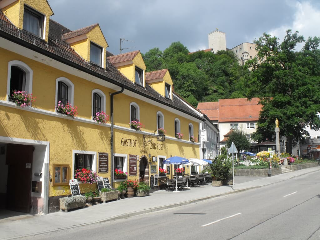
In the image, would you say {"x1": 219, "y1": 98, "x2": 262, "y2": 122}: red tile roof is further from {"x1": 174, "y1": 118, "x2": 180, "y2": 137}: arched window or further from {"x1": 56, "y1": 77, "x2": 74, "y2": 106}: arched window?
{"x1": 56, "y1": 77, "x2": 74, "y2": 106}: arched window

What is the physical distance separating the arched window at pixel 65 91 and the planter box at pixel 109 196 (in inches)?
170

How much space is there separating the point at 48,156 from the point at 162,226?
227 inches

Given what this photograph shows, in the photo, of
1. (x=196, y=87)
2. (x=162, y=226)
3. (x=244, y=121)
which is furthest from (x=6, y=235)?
(x=196, y=87)

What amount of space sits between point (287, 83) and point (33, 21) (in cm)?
4040

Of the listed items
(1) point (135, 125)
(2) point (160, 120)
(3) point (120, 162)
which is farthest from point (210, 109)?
(3) point (120, 162)

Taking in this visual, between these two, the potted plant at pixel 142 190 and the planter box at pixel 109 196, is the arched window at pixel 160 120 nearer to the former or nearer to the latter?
the potted plant at pixel 142 190

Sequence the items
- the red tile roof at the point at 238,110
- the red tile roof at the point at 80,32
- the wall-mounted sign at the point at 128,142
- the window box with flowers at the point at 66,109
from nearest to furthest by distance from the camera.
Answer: the window box with flowers at the point at 66,109 < the red tile roof at the point at 80,32 < the wall-mounted sign at the point at 128,142 < the red tile roof at the point at 238,110

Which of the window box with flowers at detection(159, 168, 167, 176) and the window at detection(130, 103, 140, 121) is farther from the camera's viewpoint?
the window box with flowers at detection(159, 168, 167, 176)

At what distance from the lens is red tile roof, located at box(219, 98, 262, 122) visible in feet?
218

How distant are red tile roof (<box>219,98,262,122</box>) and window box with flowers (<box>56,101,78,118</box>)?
55759 mm

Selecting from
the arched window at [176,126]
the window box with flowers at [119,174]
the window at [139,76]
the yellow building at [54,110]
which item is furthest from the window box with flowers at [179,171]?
the window at [139,76]

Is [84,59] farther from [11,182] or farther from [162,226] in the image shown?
[162,226]

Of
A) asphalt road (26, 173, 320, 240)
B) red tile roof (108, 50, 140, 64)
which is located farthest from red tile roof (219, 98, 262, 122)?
asphalt road (26, 173, 320, 240)

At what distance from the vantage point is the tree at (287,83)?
150 feet
